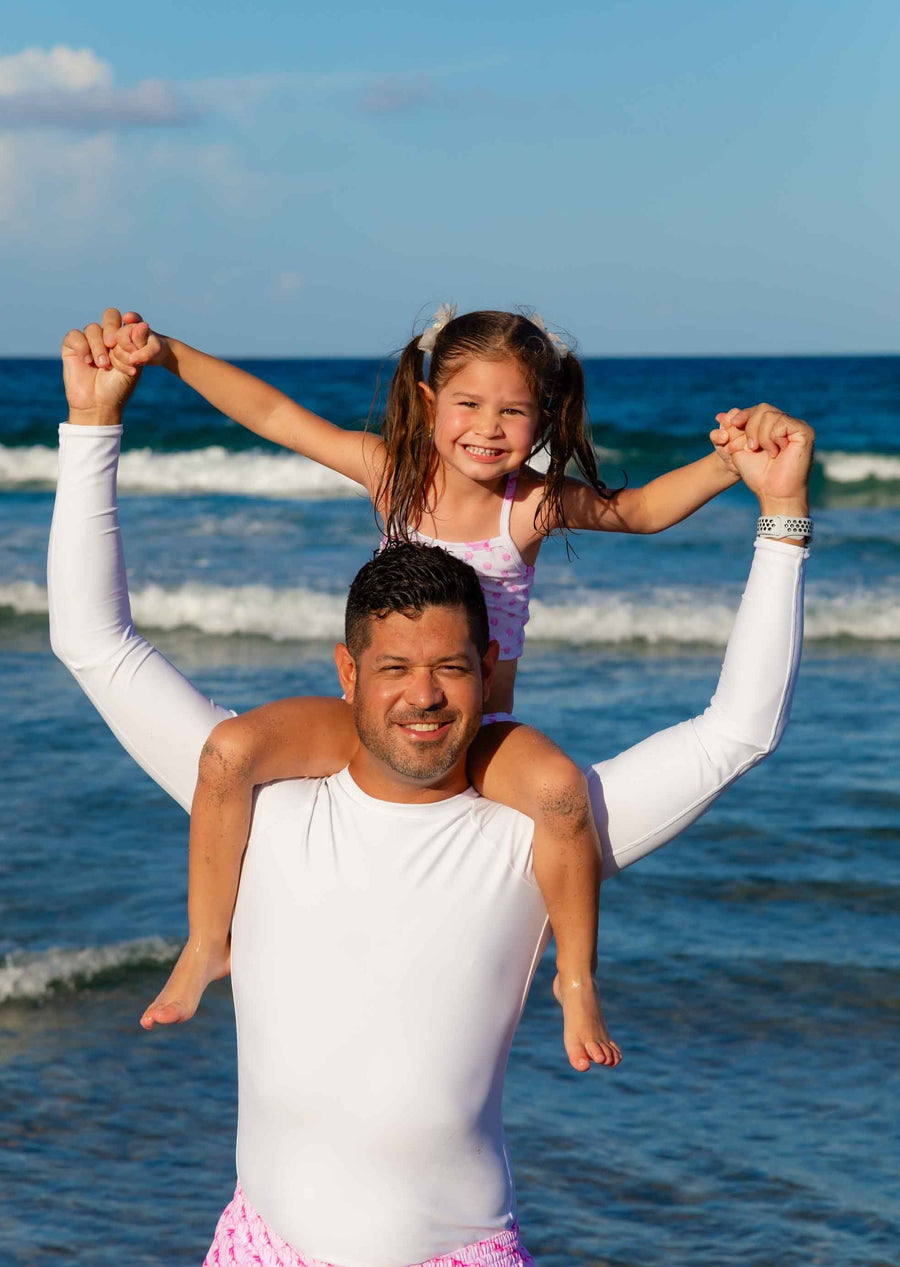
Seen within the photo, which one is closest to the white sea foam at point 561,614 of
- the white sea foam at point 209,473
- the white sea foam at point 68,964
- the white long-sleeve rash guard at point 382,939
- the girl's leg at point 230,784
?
the white sea foam at point 68,964

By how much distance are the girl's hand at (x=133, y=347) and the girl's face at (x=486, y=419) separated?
2.88 feet

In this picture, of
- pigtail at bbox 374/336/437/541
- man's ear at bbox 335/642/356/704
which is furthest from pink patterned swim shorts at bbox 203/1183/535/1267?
pigtail at bbox 374/336/437/541

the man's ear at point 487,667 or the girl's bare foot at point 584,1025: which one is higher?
the man's ear at point 487,667

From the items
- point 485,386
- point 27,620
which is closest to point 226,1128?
point 485,386

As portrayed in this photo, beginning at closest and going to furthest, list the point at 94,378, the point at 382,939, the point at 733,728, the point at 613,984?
the point at 382,939 < the point at 733,728 < the point at 94,378 < the point at 613,984

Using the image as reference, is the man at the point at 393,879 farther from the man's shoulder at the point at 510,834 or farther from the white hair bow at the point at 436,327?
the white hair bow at the point at 436,327

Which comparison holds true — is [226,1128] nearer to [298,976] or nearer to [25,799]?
[298,976]

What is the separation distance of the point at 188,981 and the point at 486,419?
135 centimetres

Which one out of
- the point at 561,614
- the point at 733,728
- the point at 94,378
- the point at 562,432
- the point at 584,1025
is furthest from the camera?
the point at 561,614

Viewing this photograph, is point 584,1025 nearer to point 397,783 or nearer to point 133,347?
point 397,783

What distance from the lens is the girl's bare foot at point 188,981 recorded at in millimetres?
2508

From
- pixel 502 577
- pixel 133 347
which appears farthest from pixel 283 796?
pixel 502 577

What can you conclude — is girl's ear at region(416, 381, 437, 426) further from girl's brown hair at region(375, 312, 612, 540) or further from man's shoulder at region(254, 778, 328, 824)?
man's shoulder at region(254, 778, 328, 824)

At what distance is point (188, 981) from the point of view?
8.38 ft
